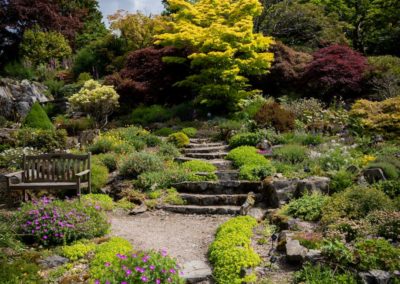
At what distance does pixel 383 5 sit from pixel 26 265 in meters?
24.2

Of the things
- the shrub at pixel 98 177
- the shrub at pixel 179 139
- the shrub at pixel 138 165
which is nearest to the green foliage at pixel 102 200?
the shrub at pixel 98 177

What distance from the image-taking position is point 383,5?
23312 millimetres

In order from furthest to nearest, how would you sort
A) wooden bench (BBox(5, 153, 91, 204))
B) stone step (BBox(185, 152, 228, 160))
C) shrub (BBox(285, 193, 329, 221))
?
stone step (BBox(185, 152, 228, 160)) < wooden bench (BBox(5, 153, 91, 204)) < shrub (BBox(285, 193, 329, 221))

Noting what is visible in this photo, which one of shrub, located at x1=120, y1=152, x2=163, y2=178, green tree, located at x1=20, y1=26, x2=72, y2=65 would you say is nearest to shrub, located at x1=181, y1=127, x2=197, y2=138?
shrub, located at x1=120, y1=152, x2=163, y2=178

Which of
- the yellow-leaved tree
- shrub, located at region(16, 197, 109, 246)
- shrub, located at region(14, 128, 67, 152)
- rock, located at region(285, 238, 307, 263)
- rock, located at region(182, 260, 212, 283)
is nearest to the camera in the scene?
rock, located at region(182, 260, 212, 283)

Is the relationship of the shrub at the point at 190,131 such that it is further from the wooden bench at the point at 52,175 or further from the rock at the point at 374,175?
the rock at the point at 374,175

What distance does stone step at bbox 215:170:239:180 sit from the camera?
10297mm

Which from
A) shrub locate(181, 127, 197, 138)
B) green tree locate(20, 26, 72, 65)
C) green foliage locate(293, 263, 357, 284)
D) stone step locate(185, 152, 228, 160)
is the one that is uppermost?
green tree locate(20, 26, 72, 65)

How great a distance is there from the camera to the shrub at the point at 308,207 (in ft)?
24.1

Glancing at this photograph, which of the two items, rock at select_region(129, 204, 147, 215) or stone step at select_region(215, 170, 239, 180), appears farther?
stone step at select_region(215, 170, 239, 180)

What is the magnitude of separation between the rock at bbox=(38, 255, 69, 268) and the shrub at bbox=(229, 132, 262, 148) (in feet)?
24.2

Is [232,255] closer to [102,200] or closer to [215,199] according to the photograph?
[215,199]

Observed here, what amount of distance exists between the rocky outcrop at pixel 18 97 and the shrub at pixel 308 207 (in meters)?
14.1

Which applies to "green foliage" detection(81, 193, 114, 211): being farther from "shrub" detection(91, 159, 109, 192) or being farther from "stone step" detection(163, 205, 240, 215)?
"stone step" detection(163, 205, 240, 215)
